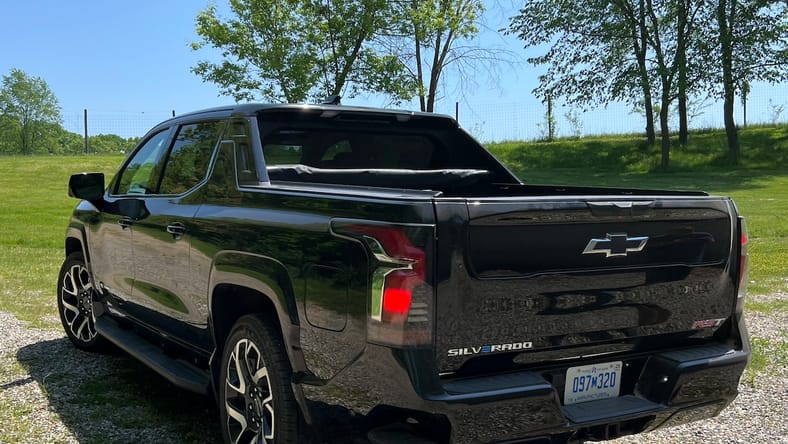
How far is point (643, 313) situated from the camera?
3.12 meters

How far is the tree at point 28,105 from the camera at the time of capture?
76.2 metres

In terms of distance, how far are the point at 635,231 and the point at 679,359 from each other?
60 cm

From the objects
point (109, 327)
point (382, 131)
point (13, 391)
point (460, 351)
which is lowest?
point (13, 391)

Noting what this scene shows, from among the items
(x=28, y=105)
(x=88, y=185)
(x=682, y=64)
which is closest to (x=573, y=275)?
(x=88, y=185)

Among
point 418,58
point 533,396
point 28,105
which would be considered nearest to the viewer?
point 533,396

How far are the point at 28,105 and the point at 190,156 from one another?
82851 millimetres

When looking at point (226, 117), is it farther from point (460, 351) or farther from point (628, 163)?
point (628, 163)

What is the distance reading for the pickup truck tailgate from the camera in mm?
2672

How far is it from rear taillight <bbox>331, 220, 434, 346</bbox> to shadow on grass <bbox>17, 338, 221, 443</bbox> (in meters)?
2.00

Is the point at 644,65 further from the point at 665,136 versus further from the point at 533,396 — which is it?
the point at 533,396

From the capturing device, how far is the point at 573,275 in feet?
9.51

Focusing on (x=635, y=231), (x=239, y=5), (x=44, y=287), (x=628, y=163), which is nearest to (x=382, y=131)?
(x=635, y=231)

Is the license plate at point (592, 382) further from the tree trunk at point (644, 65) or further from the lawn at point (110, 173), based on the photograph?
the tree trunk at point (644, 65)

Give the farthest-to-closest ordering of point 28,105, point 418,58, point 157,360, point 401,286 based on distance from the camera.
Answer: point 28,105 < point 418,58 < point 157,360 < point 401,286
